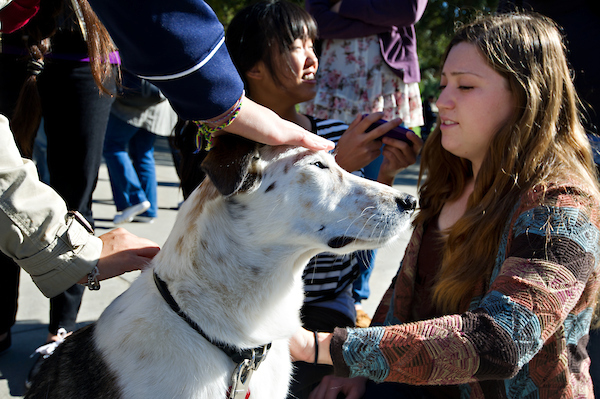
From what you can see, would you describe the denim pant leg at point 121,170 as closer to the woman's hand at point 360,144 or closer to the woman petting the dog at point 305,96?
the woman petting the dog at point 305,96

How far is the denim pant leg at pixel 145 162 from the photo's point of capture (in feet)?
18.6

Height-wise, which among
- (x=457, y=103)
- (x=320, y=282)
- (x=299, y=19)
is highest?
(x=299, y=19)

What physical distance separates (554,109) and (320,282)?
138 cm

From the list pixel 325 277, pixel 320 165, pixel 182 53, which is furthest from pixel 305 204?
pixel 325 277

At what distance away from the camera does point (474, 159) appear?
87.9 inches

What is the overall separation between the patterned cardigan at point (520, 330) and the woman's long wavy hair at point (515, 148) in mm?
142

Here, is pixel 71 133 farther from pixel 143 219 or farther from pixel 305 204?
pixel 143 219

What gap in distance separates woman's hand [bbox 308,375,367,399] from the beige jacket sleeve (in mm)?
1168

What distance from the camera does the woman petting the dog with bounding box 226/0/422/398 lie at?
2480mm

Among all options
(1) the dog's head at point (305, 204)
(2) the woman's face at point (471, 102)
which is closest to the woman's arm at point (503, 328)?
(1) the dog's head at point (305, 204)

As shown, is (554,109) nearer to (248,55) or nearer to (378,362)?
(378,362)

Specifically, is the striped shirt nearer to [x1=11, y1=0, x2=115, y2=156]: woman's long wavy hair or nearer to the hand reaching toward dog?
the hand reaching toward dog

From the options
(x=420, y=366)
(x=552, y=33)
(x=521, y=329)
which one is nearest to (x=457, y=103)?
(x=552, y=33)

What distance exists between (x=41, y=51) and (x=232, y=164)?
155 centimetres
